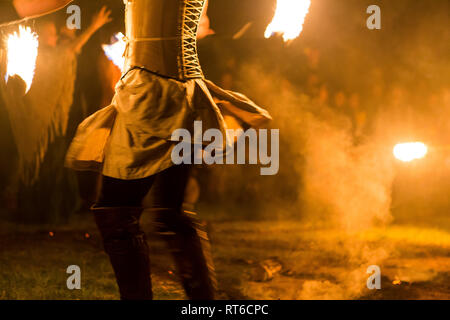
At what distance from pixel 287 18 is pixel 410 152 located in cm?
342

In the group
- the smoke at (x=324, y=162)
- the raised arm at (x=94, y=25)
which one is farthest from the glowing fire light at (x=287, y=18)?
the smoke at (x=324, y=162)

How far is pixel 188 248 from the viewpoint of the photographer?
171 centimetres

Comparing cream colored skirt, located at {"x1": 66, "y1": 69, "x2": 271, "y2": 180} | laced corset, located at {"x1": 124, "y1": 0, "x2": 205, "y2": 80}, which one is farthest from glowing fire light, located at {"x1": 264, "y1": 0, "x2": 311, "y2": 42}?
cream colored skirt, located at {"x1": 66, "y1": 69, "x2": 271, "y2": 180}

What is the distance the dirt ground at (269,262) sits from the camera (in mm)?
2652

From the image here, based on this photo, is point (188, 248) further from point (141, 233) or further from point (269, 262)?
point (269, 262)

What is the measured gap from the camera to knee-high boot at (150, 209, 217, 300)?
170 centimetres

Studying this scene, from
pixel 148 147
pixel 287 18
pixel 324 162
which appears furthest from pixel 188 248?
pixel 324 162

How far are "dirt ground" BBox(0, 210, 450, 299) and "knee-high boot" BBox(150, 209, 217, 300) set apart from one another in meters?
0.14

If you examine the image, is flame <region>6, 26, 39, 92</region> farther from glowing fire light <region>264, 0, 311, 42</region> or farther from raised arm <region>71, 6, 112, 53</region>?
raised arm <region>71, 6, 112, 53</region>

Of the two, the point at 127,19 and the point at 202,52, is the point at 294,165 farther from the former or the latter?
the point at 127,19

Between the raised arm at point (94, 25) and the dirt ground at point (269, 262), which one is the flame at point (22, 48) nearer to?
the dirt ground at point (269, 262)

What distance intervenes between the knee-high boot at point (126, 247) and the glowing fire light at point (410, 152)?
4.12 meters

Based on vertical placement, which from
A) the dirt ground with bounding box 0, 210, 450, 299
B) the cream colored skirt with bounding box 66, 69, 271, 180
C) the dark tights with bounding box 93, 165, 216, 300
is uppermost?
the cream colored skirt with bounding box 66, 69, 271, 180

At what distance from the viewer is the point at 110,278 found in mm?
2963
